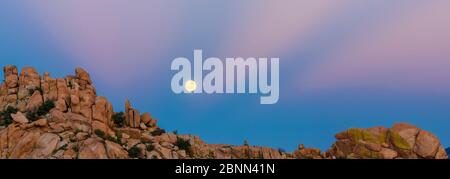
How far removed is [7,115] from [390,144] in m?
66.9

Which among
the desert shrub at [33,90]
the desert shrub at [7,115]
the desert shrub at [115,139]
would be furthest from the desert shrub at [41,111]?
the desert shrub at [115,139]

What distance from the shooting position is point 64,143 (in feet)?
185

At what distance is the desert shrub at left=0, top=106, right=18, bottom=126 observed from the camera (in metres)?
63.4

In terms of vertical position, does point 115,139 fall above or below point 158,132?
below

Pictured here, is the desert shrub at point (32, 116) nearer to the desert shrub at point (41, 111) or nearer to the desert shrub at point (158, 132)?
the desert shrub at point (41, 111)

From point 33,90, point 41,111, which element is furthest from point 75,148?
point 33,90

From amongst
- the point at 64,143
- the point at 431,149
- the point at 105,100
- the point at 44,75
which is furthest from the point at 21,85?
the point at 431,149

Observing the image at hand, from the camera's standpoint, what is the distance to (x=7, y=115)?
2559 inches

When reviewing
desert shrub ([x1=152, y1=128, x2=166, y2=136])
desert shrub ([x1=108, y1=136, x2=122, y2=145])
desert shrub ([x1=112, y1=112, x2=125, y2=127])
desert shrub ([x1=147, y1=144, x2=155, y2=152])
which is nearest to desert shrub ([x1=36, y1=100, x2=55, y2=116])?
desert shrub ([x1=112, y1=112, x2=125, y2=127])

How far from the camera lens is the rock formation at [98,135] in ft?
186

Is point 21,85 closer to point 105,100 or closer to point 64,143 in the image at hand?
point 105,100

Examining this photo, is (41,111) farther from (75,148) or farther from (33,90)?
A: (75,148)
